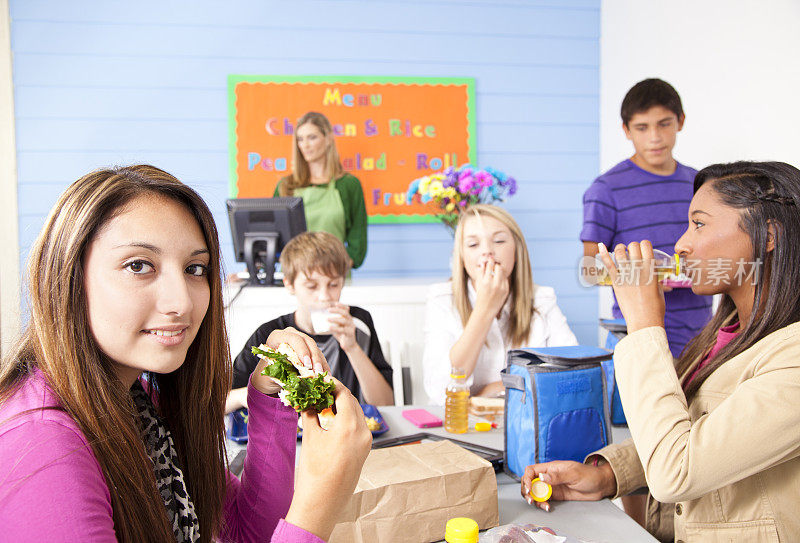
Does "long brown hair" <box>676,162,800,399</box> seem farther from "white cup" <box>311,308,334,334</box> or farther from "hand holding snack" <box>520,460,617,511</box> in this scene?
"white cup" <box>311,308,334,334</box>

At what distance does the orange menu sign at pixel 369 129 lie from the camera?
12.8 ft

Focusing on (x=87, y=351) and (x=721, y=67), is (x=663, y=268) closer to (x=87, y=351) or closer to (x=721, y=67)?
(x=87, y=351)

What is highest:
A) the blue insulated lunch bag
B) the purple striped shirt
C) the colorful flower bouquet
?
the colorful flower bouquet

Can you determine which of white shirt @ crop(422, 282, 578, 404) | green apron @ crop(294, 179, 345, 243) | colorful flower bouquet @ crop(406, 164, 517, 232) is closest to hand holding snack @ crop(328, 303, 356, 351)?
white shirt @ crop(422, 282, 578, 404)

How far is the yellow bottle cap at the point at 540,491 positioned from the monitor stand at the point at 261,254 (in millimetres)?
2123

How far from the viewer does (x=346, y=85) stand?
3.97m

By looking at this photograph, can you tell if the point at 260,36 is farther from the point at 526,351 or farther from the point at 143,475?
the point at 143,475

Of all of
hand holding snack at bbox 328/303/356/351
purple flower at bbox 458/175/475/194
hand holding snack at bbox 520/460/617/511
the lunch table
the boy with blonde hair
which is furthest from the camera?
purple flower at bbox 458/175/475/194

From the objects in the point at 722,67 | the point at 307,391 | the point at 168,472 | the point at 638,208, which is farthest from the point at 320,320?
the point at 722,67

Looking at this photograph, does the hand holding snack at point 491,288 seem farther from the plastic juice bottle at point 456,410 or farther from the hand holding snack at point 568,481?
the hand holding snack at point 568,481

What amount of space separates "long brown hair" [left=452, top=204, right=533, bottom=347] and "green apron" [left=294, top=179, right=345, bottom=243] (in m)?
1.54

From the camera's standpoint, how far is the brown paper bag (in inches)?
34.9

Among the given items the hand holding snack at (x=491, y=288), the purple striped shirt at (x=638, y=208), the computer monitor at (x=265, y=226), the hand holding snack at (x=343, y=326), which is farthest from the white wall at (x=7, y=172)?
the purple striped shirt at (x=638, y=208)

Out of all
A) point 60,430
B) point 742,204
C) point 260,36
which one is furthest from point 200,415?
point 260,36
